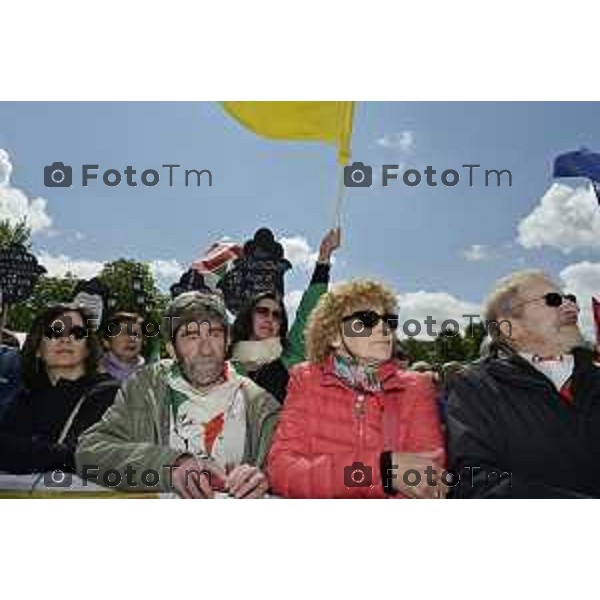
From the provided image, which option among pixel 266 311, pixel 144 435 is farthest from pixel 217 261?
pixel 144 435

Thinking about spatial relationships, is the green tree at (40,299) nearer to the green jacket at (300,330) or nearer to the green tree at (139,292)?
the green tree at (139,292)

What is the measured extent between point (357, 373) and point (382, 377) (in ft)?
0.41

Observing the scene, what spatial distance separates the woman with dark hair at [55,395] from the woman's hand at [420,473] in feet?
4.67

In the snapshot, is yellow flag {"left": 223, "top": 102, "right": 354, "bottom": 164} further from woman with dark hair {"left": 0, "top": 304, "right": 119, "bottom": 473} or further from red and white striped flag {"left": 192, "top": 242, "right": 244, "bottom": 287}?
woman with dark hair {"left": 0, "top": 304, "right": 119, "bottom": 473}

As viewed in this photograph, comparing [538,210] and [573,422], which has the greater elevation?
[538,210]

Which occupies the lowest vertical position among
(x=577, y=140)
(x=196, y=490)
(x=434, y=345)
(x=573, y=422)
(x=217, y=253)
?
(x=196, y=490)

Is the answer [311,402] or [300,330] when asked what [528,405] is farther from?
[300,330]

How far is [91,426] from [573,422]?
2.32 meters

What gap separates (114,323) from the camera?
5.88 m

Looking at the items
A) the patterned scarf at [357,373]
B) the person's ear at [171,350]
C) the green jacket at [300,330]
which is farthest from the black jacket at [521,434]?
the person's ear at [171,350]

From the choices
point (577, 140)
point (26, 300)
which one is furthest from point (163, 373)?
point (577, 140)

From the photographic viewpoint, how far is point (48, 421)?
5.82 meters

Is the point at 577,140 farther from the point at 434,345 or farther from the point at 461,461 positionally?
the point at 461,461

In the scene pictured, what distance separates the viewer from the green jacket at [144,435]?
5.72 meters
